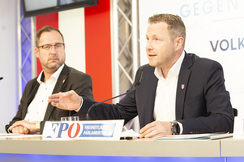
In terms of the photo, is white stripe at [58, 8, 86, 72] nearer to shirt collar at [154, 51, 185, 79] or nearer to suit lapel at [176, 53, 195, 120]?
shirt collar at [154, 51, 185, 79]

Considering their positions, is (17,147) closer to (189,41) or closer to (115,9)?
(189,41)

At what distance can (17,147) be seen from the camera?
125cm

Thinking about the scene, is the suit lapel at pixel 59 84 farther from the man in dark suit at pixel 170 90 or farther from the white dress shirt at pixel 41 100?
the man in dark suit at pixel 170 90

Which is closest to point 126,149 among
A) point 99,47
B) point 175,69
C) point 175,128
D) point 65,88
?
point 175,128

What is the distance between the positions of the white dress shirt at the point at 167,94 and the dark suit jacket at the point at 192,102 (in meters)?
0.04

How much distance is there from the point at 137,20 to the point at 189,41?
34.4 inches

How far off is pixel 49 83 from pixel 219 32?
69.3 inches

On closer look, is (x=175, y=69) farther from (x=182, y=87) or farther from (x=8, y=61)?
(x=8, y=61)

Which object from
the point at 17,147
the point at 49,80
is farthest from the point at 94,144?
the point at 49,80

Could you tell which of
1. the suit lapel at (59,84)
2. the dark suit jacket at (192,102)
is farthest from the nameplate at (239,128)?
the suit lapel at (59,84)

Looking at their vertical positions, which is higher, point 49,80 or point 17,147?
point 49,80

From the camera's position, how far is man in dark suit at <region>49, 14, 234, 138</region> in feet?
5.61

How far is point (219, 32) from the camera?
3.10 meters

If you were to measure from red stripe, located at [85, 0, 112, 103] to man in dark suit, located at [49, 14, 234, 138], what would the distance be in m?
1.97
